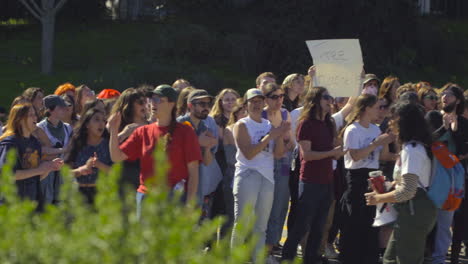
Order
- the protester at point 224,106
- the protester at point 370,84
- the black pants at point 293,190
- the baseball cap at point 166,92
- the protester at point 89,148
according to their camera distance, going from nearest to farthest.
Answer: the baseball cap at point 166,92 → the protester at point 89,148 → the black pants at point 293,190 → the protester at point 224,106 → the protester at point 370,84

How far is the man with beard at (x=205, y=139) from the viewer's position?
7.57 metres

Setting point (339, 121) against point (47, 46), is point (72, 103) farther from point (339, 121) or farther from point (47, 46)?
point (47, 46)

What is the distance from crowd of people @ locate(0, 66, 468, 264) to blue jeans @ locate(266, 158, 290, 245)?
1 cm

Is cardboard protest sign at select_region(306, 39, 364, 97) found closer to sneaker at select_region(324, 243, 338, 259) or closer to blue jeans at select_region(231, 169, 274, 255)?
sneaker at select_region(324, 243, 338, 259)

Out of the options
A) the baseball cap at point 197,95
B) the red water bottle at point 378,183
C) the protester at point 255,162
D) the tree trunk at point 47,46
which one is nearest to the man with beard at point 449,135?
the protester at point 255,162

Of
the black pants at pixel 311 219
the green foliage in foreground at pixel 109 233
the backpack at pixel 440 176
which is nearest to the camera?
the green foliage in foreground at pixel 109 233

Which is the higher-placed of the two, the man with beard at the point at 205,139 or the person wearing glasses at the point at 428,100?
the person wearing glasses at the point at 428,100

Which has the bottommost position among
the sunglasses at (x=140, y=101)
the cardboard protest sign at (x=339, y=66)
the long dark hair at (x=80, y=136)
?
the long dark hair at (x=80, y=136)

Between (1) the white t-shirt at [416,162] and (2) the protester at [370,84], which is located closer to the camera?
(1) the white t-shirt at [416,162]

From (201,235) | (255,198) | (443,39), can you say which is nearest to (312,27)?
(443,39)

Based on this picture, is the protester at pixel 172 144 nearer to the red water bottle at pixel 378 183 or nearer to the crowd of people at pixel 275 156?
the crowd of people at pixel 275 156

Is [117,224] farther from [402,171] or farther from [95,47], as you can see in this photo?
[95,47]

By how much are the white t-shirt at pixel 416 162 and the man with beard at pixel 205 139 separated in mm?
1991

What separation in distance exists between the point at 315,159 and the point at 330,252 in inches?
70.7
